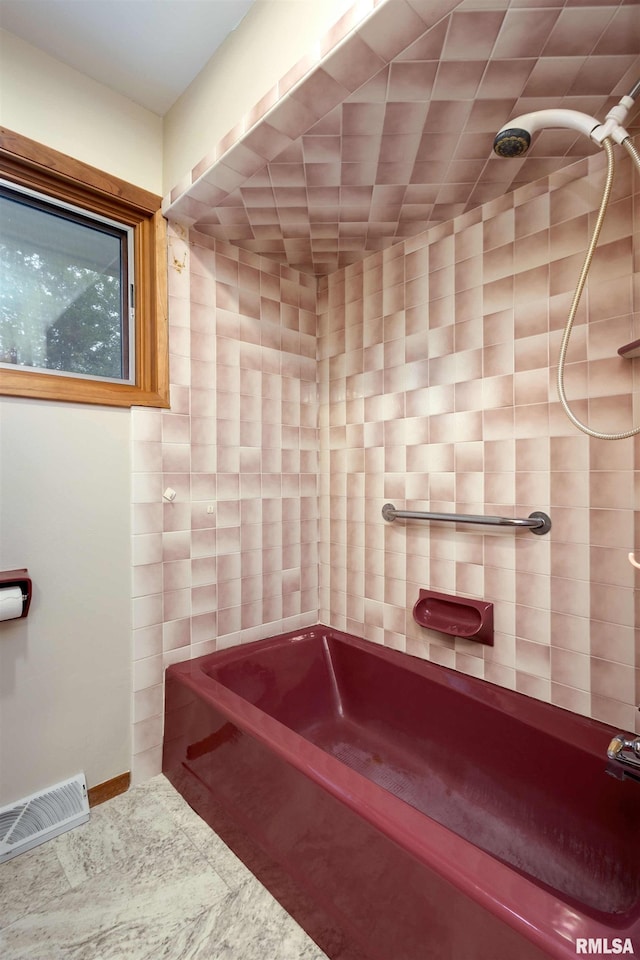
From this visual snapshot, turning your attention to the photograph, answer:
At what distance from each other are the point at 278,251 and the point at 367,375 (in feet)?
2.19

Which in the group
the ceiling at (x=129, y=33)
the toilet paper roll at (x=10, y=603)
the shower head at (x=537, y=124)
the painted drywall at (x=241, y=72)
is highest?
the ceiling at (x=129, y=33)

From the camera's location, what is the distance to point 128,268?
5.58ft

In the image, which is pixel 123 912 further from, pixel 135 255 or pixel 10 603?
pixel 135 255

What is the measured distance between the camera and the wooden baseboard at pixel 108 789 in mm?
1533

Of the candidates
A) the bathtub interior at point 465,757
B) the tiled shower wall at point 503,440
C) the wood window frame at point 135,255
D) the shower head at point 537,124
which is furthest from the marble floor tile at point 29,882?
the shower head at point 537,124

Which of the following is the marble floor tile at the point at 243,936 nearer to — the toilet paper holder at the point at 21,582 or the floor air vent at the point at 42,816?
the floor air vent at the point at 42,816

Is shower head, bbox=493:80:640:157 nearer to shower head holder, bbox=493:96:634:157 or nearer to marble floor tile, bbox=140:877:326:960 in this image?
shower head holder, bbox=493:96:634:157

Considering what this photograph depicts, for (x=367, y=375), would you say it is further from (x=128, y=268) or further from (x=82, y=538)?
(x=82, y=538)

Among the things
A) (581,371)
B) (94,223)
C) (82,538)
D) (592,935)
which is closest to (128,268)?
(94,223)

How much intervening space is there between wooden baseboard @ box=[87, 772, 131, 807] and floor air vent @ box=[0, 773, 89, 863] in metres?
0.05

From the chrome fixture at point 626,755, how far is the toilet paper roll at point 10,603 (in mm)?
1597

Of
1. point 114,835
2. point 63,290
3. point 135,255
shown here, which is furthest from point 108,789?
point 135,255

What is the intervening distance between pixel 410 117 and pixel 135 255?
1085 millimetres

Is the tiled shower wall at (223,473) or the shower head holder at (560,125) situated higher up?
the shower head holder at (560,125)
